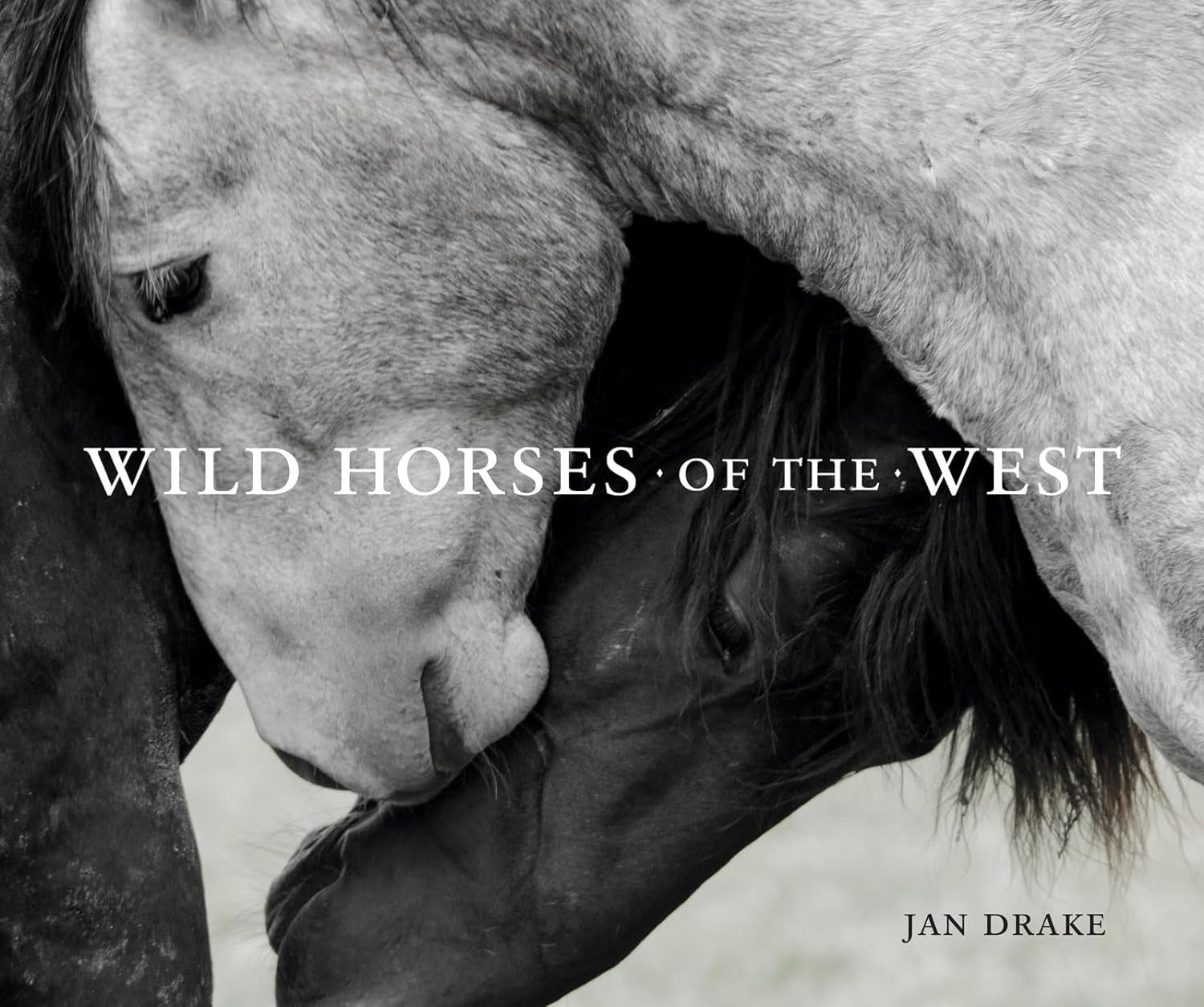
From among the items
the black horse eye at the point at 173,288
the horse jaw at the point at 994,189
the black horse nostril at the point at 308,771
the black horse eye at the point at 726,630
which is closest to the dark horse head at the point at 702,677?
the black horse eye at the point at 726,630

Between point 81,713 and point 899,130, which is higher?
point 899,130

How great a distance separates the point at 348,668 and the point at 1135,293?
80 cm

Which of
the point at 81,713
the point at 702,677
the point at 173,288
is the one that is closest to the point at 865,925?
the point at 702,677

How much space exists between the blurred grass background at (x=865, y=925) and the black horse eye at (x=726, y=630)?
Answer: 1.35 meters

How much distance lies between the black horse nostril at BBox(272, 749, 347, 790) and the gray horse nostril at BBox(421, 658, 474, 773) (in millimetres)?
104

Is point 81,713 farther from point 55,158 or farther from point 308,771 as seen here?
point 55,158

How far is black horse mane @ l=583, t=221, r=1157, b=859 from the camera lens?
1801mm

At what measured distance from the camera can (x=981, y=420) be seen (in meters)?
1.52

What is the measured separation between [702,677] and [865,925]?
2317 mm

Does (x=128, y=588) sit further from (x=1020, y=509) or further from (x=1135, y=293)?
(x=1135, y=293)

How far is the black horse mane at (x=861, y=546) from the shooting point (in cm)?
180

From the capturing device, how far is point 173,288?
156 centimetres

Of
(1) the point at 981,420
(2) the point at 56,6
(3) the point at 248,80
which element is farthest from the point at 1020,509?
(2) the point at 56,6

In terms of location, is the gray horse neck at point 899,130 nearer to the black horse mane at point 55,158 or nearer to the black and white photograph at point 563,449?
the black and white photograph at point 563,449
